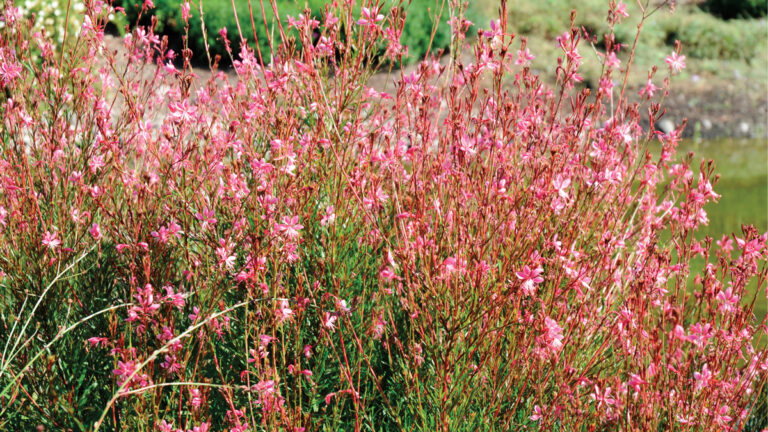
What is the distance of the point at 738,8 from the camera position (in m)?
18.0

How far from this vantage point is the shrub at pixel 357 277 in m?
Answer: 2.24

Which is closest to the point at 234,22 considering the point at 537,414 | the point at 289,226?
the point at 289,226

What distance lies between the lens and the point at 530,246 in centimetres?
241

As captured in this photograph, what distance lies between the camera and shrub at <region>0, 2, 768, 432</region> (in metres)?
2.24

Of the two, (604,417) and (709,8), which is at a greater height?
(604,417)

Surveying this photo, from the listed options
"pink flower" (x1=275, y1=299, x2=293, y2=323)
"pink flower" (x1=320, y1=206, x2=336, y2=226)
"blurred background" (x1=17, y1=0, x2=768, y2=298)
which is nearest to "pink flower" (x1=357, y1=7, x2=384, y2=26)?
"pink flower" (x1=320, y1=206, x2=336, y2=226)

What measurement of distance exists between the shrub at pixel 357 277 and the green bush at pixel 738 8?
56.0 feet

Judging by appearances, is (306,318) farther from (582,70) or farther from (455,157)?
(582,70)

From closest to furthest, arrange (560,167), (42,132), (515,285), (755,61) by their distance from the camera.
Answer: (515,285) < (560,167) < (42,132) < (755,61)

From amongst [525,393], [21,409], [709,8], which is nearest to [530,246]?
[525,393]

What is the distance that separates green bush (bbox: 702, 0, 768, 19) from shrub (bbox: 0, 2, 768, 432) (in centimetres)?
1707

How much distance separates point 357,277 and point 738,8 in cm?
1808

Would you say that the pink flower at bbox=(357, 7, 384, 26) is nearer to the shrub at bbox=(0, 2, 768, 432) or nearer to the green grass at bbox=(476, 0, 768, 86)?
the shrub at bbox=(0, 2, 768, 432)

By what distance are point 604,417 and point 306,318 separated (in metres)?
1.06
